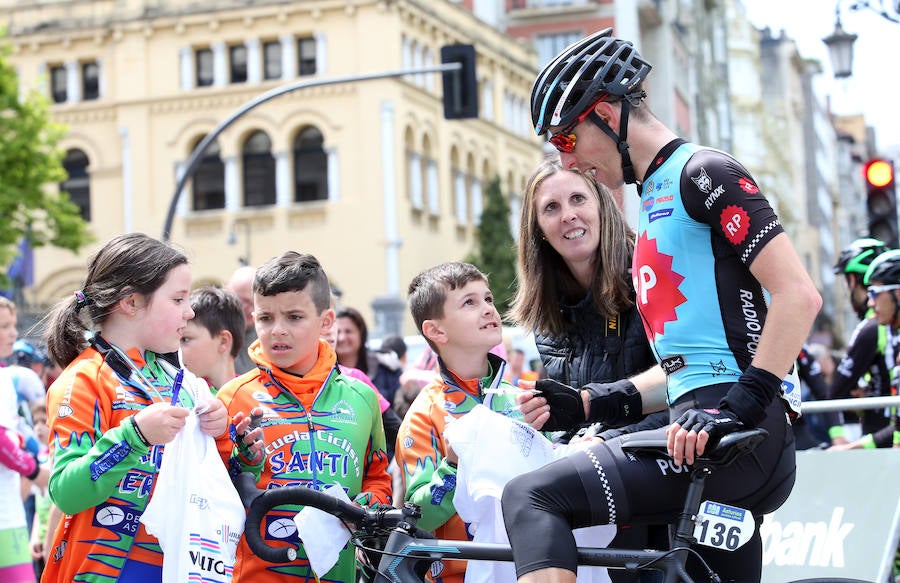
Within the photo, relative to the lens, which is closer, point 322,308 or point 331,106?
point 322,308

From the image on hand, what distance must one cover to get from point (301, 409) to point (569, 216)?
1266mm

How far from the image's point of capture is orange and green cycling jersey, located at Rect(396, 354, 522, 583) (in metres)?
4.87

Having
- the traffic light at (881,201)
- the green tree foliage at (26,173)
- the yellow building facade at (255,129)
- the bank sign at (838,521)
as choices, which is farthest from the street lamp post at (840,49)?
the yellow building facade at (255,129)

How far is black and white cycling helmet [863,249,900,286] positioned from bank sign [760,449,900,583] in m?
1.64

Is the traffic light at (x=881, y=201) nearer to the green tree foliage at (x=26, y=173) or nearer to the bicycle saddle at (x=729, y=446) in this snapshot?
the bicycle saddle at (x=729, y=446)

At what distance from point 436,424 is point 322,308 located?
67 cm

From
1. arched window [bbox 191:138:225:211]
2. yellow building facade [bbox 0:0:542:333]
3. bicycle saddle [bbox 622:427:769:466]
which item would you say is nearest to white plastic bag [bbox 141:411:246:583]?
bicycle saddle [bbox 622:427:769:466]

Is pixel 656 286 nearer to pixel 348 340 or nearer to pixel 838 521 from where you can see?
pixel 838 521

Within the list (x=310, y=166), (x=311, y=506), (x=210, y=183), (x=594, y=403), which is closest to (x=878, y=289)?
(x=594, y=403)

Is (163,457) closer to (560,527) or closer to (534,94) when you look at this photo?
(560,527)

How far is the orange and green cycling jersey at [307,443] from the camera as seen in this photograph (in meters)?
5.05

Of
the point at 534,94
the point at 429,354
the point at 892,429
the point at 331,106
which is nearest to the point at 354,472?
the point at 534,94

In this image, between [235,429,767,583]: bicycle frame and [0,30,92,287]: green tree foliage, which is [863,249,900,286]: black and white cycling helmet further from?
[0,30,92,287]: green tree foliage

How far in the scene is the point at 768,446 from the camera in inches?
159
